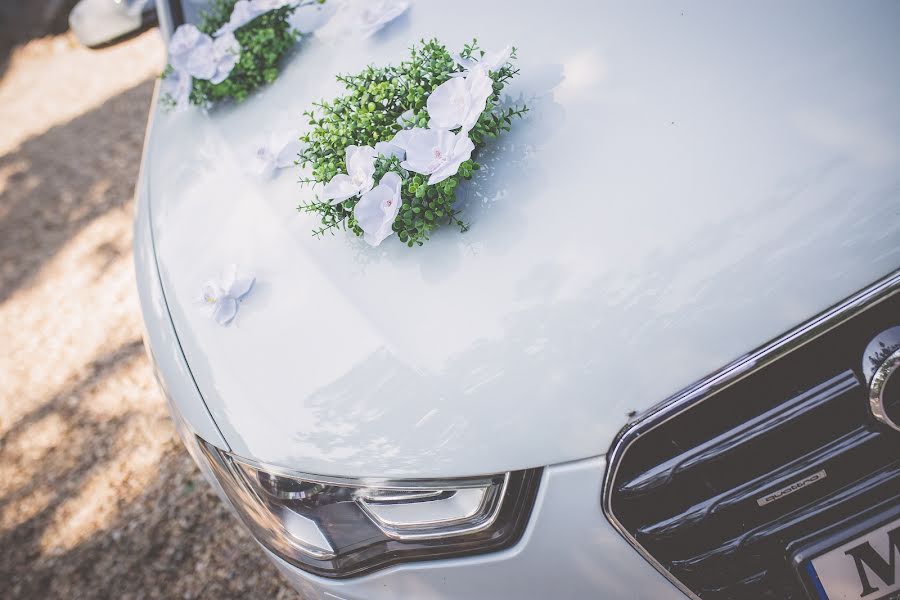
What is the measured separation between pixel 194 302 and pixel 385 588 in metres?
0.74

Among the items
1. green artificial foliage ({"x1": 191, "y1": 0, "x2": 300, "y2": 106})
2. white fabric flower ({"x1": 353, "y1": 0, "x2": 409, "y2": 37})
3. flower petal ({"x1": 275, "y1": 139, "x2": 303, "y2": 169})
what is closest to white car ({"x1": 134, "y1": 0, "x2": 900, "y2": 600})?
flower petal ({"x1": 275, "y1": 139, "x2": 303, "y2": 169})

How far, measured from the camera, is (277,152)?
152 cm

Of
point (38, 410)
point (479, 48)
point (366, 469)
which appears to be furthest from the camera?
point (38, 410)

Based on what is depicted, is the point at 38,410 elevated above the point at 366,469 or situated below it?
below

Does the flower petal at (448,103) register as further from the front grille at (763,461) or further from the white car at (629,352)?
the front grille at (763,461)

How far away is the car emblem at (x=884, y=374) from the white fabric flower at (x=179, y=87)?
69.2 inches

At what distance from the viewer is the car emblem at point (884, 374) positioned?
97cm

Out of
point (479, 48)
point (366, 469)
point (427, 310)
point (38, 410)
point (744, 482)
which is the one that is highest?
point (479, 48)

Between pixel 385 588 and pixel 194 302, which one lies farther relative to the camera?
pixel 194 302

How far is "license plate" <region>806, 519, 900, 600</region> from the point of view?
1.05 meters

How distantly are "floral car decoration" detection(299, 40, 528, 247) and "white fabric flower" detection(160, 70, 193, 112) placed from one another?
65cm

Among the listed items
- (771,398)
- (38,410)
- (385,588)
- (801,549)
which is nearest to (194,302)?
(385,588)

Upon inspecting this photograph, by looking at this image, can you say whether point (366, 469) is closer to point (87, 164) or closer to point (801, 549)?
point (801, 549)

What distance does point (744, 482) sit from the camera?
1.06 metres
